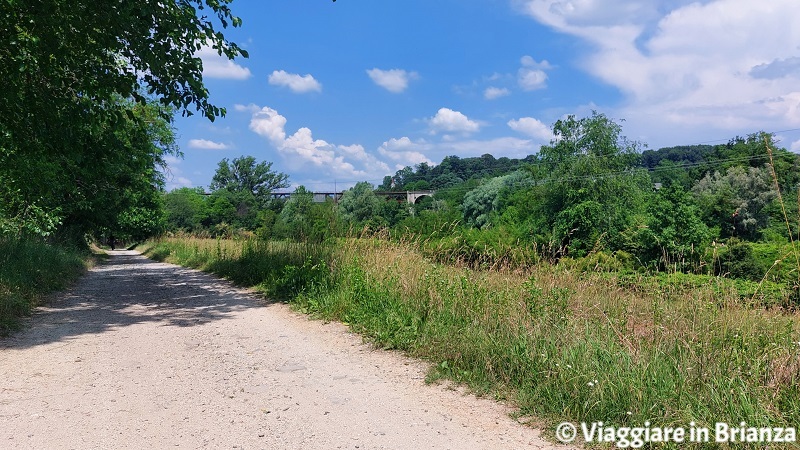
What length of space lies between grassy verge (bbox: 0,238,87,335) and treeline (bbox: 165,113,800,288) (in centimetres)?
560

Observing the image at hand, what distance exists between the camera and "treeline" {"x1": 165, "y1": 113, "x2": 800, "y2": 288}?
24.7ft

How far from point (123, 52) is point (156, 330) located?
5748mm


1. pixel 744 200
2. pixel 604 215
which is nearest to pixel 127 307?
pixel 604 215

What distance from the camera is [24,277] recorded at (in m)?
10.0

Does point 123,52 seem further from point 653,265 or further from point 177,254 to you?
point 177,254

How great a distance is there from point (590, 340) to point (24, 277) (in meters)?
10.6

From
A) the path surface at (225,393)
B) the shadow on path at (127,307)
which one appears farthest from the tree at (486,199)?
the path surface at (225,393)

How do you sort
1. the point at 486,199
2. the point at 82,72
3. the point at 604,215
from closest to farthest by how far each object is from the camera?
the point at 82,72 → the point at 604,215 → the point at 486,199

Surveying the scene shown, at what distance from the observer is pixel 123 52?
32.5ft

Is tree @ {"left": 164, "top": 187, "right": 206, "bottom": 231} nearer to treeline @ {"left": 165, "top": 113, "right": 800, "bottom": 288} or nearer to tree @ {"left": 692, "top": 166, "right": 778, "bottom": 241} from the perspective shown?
treeline @ {"left": 165, "top": 113, "right": 800, "bottom": 288}

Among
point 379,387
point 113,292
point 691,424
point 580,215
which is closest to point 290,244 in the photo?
point 113,292

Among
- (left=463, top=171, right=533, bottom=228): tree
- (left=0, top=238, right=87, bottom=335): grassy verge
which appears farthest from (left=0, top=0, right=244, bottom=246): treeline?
(left=463, top=171, right=533, bottom=228): tree

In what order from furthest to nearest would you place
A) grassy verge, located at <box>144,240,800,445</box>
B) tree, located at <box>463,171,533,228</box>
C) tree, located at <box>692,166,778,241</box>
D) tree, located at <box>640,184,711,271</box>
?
tree, located at <box>463,171,533,228</box>, tree, located at <box>692,166,778,241</box>, tree, located at <box>640,184,711,271</box>, grassy verge, located at <box>144,240,800,445</box>

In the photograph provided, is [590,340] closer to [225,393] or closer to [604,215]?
[225,393]
